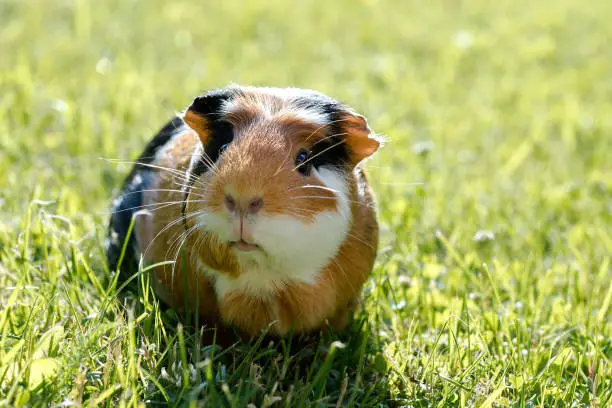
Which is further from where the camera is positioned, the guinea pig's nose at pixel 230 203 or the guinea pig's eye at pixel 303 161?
the guinea pig's eye at pixel 303 161

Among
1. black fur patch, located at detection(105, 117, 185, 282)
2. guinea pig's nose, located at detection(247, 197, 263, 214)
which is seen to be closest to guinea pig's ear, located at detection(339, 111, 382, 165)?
guinea pig's nose, located at detection(247, 197, 263, 214)

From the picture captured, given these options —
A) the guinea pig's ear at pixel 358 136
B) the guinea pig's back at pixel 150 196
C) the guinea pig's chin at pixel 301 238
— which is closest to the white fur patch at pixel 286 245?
the guinea pig's chin at pixel 301 238

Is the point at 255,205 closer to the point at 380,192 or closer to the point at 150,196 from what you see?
the point at 150,196

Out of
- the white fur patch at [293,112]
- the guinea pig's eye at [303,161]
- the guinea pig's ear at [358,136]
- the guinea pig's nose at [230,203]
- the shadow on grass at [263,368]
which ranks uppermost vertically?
the white fur patch at [293,112]

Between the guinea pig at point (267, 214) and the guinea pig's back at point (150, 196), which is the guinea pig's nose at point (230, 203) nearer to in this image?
the guinea pig at point (267, 214)

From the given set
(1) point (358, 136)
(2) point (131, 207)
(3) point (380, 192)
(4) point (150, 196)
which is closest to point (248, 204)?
(1) point (358, 136)

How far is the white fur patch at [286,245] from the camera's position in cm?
254

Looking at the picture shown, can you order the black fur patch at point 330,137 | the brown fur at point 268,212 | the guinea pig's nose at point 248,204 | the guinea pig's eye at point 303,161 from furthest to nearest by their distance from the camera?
the black fur patch at point 330,137
the guinea pig's eye at point 303,161
the brown fur at point 268,212
the guinea pig's nose at point 248,204

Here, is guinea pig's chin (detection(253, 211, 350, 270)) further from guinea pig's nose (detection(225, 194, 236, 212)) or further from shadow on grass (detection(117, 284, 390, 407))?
shadow on grass (detection(117, 284, 390, 407))

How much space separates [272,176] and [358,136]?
0.45 meters

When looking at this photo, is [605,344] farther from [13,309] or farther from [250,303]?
[13,309]

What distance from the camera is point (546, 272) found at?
4062mm

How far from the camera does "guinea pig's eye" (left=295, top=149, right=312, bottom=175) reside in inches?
109

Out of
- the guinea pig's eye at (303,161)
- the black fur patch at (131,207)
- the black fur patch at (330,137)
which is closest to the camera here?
the guinea pig's eye at (303,161)
